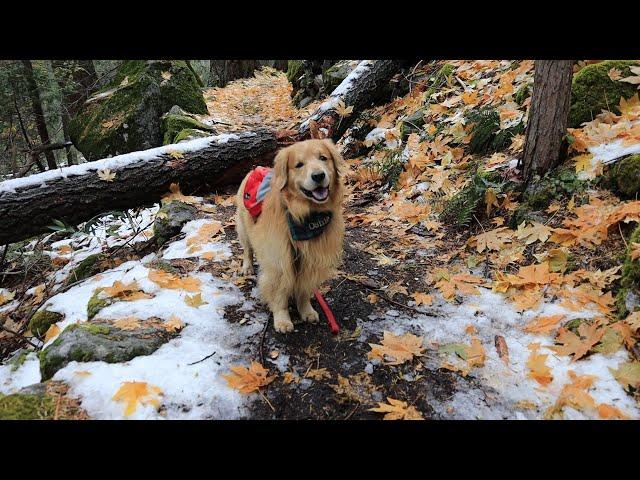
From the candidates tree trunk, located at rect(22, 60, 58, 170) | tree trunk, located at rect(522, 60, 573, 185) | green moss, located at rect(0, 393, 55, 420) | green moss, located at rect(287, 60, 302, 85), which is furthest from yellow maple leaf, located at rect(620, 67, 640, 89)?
tree trunk, located at rect(22, 60, 58, 170)

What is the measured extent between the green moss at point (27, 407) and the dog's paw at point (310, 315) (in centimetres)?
193

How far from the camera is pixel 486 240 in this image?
4.09 metres

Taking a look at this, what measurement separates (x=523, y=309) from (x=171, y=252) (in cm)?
383

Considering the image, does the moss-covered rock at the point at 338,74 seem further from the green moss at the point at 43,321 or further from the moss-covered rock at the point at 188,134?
the green moss at the point at 43,321

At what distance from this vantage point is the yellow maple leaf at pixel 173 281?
3.78m

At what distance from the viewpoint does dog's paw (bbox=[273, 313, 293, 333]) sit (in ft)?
11.0

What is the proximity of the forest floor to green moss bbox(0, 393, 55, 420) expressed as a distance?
7 centimetres

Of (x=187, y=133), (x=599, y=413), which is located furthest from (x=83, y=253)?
(x=599, y=413)

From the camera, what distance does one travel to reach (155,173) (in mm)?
5750

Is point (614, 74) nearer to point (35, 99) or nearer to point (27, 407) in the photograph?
point (27, 407)

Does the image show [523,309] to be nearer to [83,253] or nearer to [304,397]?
[304,397]

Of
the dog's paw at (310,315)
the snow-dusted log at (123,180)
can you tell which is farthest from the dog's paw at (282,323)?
the snow-dusted log at (123,180)

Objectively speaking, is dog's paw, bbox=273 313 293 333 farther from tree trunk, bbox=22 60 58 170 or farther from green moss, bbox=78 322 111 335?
tree trunk, bbox=22 60 58 170
